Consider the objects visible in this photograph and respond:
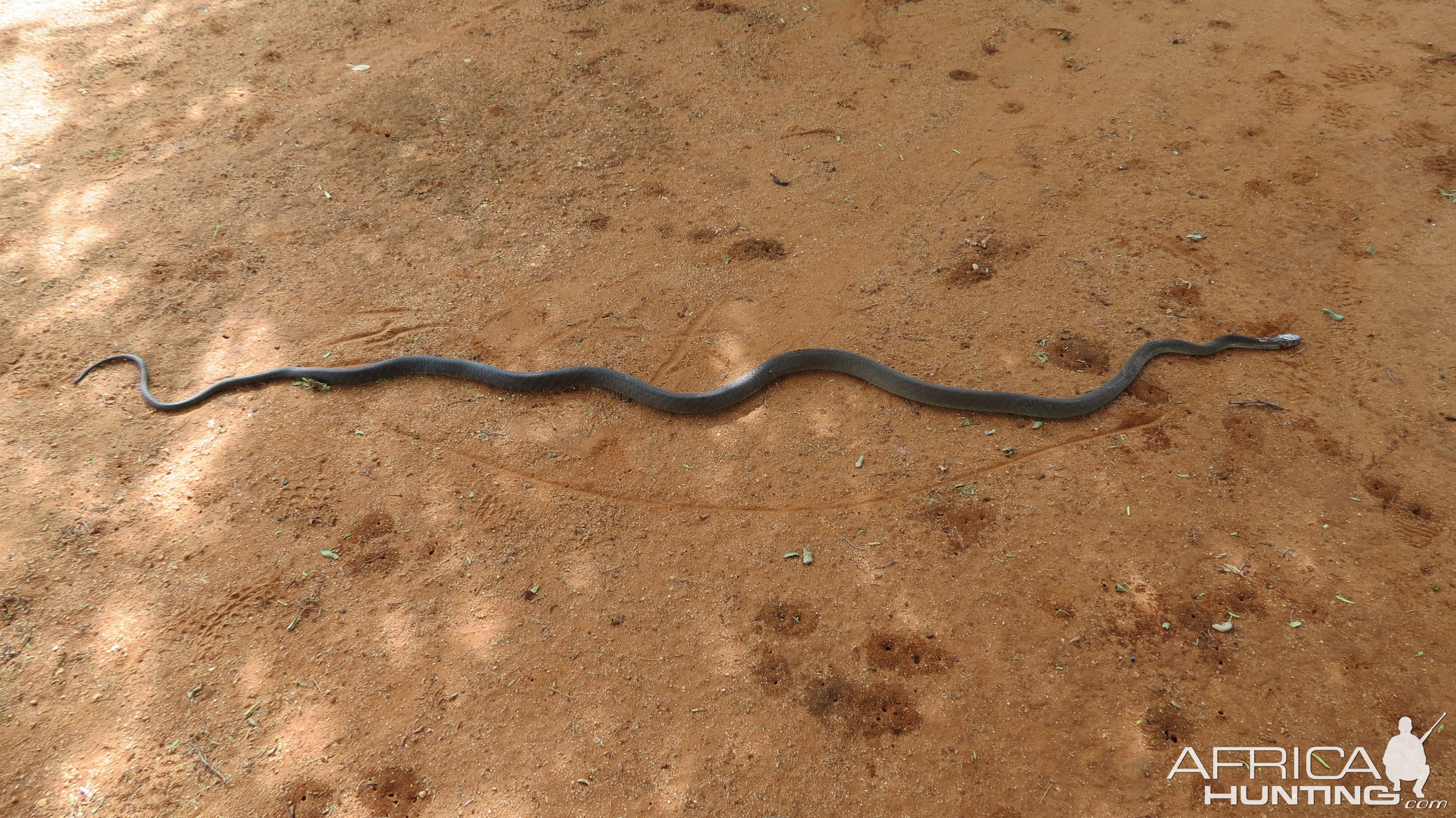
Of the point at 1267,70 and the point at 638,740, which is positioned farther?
the point at 1267,70

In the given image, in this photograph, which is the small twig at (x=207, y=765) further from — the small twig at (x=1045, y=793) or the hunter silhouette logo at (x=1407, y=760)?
the hunter silhouette logo at (x=1407, y=760)

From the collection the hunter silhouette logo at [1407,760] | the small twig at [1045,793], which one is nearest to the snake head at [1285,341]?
the hunter silhouette logo at [1407,760]

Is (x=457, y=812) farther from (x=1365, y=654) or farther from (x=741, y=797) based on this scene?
(x=1365, y=654)

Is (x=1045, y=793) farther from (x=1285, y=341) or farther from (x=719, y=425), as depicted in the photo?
(x=1285, y=341)

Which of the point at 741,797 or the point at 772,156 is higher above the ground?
the point at 772,156

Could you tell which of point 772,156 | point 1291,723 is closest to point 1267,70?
point 772,156

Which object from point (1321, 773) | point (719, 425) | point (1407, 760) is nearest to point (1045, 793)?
point (1321, 773)
